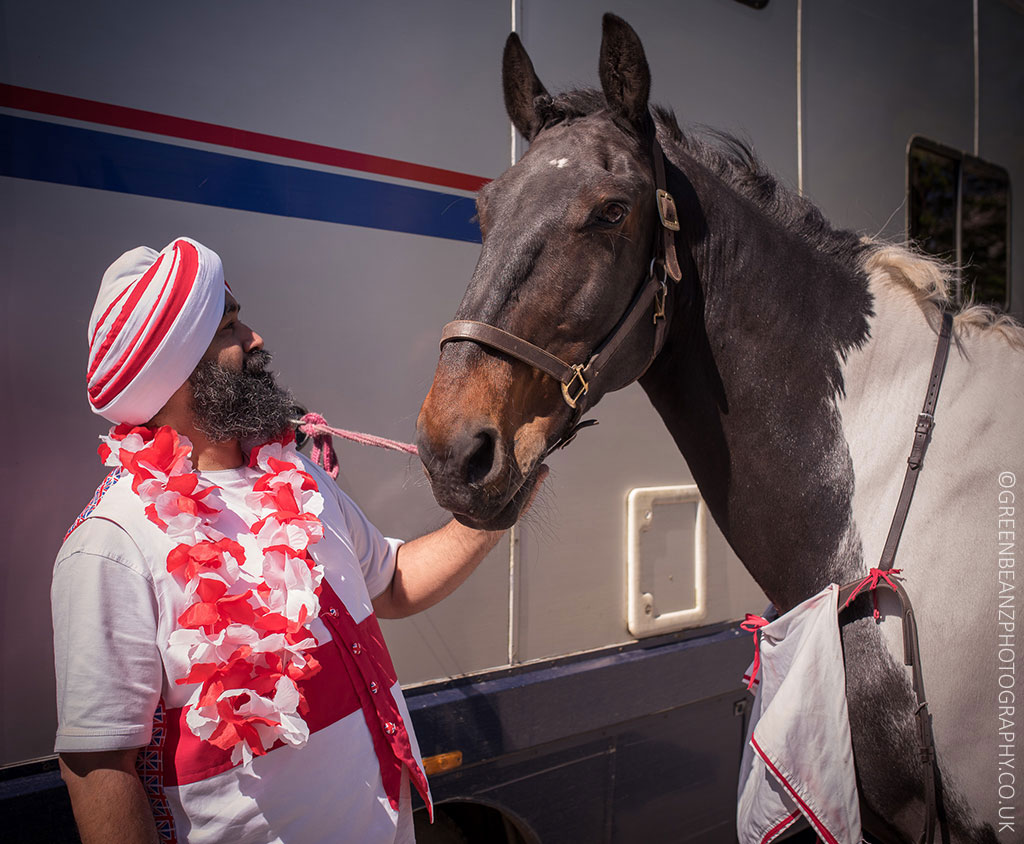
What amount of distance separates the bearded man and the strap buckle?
3.34ft

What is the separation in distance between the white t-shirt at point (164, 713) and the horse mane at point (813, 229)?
131 cm

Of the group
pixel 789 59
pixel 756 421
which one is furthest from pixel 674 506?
pixel 789 59

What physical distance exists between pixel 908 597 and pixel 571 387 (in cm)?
82

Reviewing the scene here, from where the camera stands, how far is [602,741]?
258cm

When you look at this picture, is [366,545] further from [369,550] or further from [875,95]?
[875,95]

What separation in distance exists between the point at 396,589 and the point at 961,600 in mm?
1359

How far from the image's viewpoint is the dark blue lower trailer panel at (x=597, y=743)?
A: 2.26 metres

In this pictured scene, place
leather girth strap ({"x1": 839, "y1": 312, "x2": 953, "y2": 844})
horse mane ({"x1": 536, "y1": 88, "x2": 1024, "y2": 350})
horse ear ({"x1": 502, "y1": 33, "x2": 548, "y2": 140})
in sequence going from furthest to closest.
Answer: horse ear ({"x1": 502, "y1": 33, "x2": 548, "y2": 140}), horse mane ({"x1": 536, "y1": 88, "x2": 1024, "y2": 350}), leather girth strap ({"x1": 839, "y1": 312, "x2": 953, "y2": 844})

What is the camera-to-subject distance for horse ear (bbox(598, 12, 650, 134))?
1540 millimetres

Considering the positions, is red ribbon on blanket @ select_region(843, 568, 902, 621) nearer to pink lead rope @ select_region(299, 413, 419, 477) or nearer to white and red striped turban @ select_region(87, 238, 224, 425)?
pink lead rope @ select_region(299, 413, 419, 477)

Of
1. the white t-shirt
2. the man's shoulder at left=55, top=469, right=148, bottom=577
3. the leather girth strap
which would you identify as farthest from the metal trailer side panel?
the man's shoulder at left=55, top=469, right=148, bottom=577

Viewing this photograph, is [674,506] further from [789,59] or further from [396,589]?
[789,59]

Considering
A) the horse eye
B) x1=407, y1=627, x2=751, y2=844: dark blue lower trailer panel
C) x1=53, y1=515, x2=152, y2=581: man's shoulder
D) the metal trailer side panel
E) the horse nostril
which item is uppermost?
the metal trailer side panel

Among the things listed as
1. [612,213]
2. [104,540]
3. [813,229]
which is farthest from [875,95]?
[104,540]
